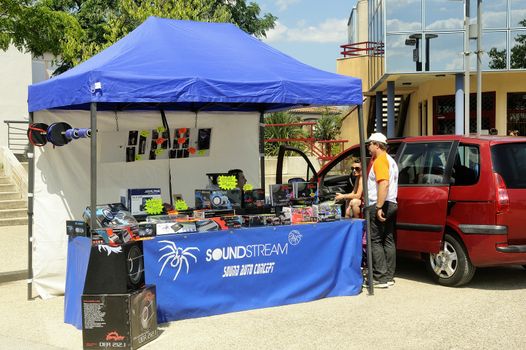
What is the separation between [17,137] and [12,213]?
274 inches

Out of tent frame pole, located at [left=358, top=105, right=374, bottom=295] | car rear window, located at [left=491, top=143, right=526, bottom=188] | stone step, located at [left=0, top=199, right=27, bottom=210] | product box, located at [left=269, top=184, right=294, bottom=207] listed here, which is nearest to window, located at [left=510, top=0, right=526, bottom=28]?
car rear window, located at [left=491, top=143, right=526, bottom=188]

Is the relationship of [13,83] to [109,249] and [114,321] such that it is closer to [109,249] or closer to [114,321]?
[109,249]

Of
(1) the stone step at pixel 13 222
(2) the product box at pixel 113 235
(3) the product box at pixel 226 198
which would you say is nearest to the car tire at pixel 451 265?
(3) the product box at pixel 226 198

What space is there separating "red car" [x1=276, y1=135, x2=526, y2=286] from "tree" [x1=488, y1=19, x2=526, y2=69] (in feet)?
42.0

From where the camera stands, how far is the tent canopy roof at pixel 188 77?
605 centimetres

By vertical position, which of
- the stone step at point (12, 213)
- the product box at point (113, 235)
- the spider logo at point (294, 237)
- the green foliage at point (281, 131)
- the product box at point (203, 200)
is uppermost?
the green foliage at point (281, 131)

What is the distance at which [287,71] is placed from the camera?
23.6ft

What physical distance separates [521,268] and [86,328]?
5969 millimetres

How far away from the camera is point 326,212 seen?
724 cm

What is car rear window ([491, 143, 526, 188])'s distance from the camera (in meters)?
7.04

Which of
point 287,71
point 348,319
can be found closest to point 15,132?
point 287,71

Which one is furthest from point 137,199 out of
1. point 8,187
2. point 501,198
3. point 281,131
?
point 281,131

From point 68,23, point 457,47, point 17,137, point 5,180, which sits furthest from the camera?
point 17,137

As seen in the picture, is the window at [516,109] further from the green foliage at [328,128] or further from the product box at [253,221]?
the product box at [253,221]
